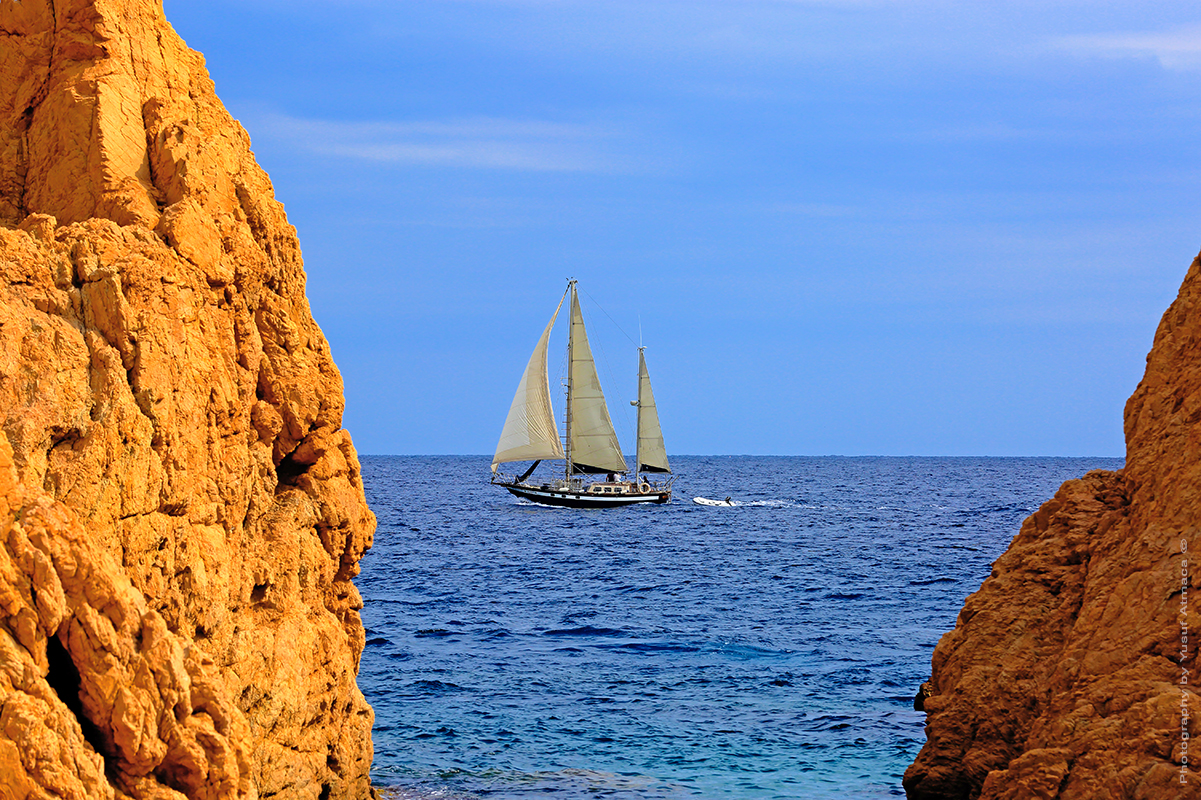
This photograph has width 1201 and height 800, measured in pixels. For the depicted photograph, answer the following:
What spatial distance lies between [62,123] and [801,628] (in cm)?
2217

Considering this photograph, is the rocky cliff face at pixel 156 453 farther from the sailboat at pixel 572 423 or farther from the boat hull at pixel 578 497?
the boat hull at pixel 578 497

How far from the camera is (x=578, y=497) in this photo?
76.6m

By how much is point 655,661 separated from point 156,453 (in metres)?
16.8

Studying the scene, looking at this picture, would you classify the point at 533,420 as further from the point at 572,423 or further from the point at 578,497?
the point at 578,497

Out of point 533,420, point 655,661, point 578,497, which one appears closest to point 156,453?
point 655,661

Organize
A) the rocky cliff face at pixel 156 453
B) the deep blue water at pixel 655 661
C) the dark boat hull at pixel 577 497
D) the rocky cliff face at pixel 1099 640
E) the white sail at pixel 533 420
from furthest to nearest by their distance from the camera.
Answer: the dark boat hull at pixel 577 497
the white sail at pixel 533 420
the deep blue water at pixel 655 661
the rocky cliff face at pixel 1099 640
the rocky cliff face at pixel 156 453

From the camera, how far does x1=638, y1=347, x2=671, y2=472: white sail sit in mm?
77188

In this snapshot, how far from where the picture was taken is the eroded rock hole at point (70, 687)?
5906mm

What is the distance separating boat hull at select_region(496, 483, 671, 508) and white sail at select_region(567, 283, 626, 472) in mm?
4780

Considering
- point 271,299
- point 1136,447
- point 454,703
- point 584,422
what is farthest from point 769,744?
point 584,422

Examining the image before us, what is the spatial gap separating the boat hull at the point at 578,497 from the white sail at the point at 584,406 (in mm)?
4780

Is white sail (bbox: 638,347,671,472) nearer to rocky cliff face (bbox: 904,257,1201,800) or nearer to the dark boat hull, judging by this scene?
the dark boat hull

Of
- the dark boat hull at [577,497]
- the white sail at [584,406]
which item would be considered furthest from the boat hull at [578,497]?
the white sail at [584,406]

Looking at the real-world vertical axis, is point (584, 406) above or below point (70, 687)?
above
